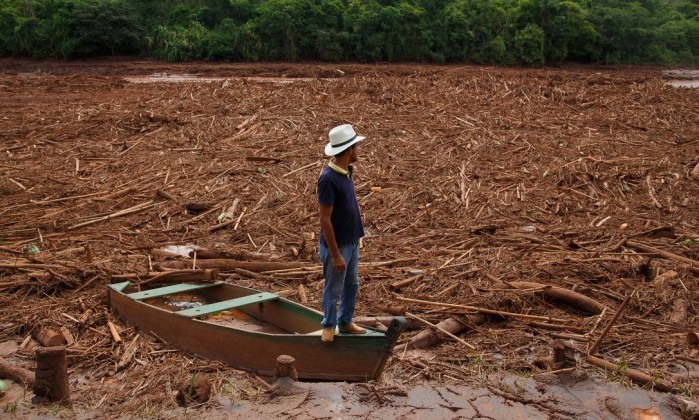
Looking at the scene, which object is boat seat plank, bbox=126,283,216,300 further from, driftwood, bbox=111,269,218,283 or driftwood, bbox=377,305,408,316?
driftwood, bbox=377,305,408,316

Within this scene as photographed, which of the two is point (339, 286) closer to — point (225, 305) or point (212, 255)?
point (225, 305)

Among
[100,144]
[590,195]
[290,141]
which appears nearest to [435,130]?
[290,141]

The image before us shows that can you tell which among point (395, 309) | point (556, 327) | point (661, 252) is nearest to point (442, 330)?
point (395, 309)

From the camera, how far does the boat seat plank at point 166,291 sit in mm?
6113

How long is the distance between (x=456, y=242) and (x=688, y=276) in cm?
256

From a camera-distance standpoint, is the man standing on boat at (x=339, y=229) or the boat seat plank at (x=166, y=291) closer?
the man standing on boat at (x=339, y=229)

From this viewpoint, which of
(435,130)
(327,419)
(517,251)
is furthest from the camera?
(435,130)

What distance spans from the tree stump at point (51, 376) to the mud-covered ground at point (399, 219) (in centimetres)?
10

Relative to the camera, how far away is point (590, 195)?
9.94m

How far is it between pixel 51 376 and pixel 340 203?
231 centimetres

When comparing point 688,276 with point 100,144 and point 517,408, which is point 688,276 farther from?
point 100,144

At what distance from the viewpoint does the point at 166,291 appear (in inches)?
247

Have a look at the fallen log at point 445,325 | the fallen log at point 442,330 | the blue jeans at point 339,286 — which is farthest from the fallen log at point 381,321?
the blue jeans at point 339,286

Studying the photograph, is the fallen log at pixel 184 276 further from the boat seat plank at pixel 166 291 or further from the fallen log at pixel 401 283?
the fallen log at pixel 401 283
